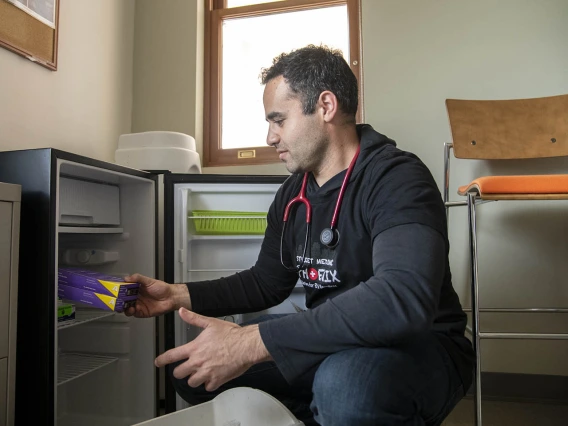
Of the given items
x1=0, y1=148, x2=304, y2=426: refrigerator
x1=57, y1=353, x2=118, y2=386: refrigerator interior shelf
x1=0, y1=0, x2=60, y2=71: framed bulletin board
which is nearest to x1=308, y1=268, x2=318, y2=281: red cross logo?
x1=0, y1=148, x2=304, y2=426: refrigerator

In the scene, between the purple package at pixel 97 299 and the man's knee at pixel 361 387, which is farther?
the purple package at pixel 97 299

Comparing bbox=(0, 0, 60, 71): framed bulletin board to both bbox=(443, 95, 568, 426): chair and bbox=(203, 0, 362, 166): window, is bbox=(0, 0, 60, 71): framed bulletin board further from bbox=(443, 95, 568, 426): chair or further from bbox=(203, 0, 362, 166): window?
bbox=(443, 95, 568, 426): chair

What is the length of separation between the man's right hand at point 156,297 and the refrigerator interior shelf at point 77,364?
1.19ft

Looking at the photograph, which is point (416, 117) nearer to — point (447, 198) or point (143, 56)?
point (447, 198)

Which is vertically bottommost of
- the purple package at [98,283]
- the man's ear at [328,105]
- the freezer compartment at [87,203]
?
the purple package at [98,283]

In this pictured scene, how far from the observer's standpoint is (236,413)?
0.89 meters

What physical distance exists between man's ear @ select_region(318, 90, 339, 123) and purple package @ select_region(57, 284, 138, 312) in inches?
23.5

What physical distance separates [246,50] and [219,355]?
1774mm

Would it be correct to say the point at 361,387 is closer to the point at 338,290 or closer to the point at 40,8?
the point at 338,290

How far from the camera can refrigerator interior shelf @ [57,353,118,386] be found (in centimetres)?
120

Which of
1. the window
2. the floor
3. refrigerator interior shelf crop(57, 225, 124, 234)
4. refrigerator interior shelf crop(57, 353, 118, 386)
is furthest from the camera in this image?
the window

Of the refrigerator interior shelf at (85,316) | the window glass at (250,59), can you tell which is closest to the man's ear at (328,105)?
the refrigerator interior shelf at (85,316)

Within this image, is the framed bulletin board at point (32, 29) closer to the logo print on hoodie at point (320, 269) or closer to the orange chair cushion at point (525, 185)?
the logo print on hoodie at point (320, 269)

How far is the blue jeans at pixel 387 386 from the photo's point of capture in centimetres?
66
